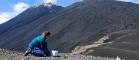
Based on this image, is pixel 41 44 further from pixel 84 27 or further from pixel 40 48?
pixel 84 27

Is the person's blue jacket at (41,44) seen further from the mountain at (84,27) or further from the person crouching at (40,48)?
the mountain at (84,27)

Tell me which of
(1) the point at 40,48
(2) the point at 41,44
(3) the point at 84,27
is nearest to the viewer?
(2) the point at 41,44

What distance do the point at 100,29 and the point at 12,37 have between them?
34.1m

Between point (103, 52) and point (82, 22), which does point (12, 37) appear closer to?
point (82, 22)

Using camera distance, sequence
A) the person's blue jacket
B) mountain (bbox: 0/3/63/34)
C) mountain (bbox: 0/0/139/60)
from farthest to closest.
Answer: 1. mountain (bbox: 0/3/63/34)
2. mountain (bbox: 0/0/139/60)
3. the person's blue jacket

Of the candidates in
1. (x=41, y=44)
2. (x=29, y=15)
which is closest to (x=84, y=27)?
(x=29, y=15)

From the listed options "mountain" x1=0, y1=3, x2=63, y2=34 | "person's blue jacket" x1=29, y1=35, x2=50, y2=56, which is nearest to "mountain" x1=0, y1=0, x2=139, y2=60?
"mountain" x1=0, y1=3, x2=63, y2=34

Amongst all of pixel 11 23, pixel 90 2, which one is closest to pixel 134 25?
pixel 90 2

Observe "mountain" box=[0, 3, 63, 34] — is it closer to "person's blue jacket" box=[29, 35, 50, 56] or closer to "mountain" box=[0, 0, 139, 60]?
"mountain" box=[0, 0, 139, 60]

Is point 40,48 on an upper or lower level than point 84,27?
lower

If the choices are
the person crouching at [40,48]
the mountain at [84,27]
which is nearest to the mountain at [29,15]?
the mountain at [84,27]

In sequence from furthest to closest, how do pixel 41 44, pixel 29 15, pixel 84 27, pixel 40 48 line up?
pixel 29 15 < pixel 84 27 < pixel 40 48 < pixel 41 44

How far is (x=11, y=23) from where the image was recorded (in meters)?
189

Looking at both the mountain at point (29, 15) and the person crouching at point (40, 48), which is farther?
the mountain at point (29, 15)
